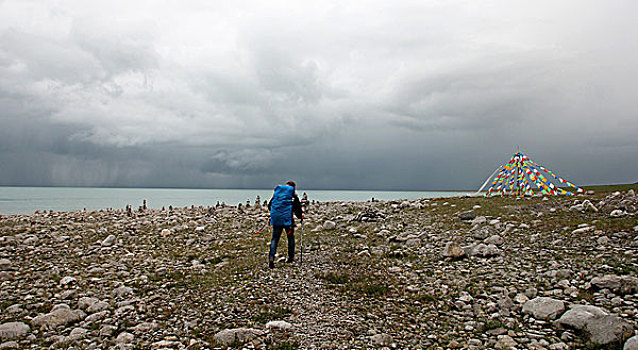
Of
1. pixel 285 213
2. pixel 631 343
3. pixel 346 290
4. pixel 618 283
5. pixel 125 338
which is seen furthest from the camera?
pixel 285 213

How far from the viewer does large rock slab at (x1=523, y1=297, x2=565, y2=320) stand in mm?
7367

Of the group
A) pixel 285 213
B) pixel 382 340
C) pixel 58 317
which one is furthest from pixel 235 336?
pixel 285 213

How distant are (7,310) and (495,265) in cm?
1344

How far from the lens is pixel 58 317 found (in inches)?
324

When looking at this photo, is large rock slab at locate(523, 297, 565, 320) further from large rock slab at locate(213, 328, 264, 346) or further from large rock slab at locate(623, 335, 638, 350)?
large rock slab at locate(213, 328, 264, 346)

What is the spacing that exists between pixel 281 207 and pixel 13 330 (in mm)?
7570

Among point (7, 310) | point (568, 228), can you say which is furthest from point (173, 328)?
point (568, 228)

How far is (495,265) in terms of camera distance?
1093 centimetres

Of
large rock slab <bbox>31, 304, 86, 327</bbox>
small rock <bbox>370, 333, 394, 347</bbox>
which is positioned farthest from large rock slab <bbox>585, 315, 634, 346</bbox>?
large rock slab <bbox>31, 304, 86, 327</bbox>

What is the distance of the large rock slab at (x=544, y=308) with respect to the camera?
737cm

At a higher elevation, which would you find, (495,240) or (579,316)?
(495,240)

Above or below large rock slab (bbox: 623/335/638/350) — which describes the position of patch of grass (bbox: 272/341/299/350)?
below

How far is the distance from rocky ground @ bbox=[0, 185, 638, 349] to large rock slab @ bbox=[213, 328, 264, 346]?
0.09 feet

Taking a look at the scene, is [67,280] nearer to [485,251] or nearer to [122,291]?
[122,291]
